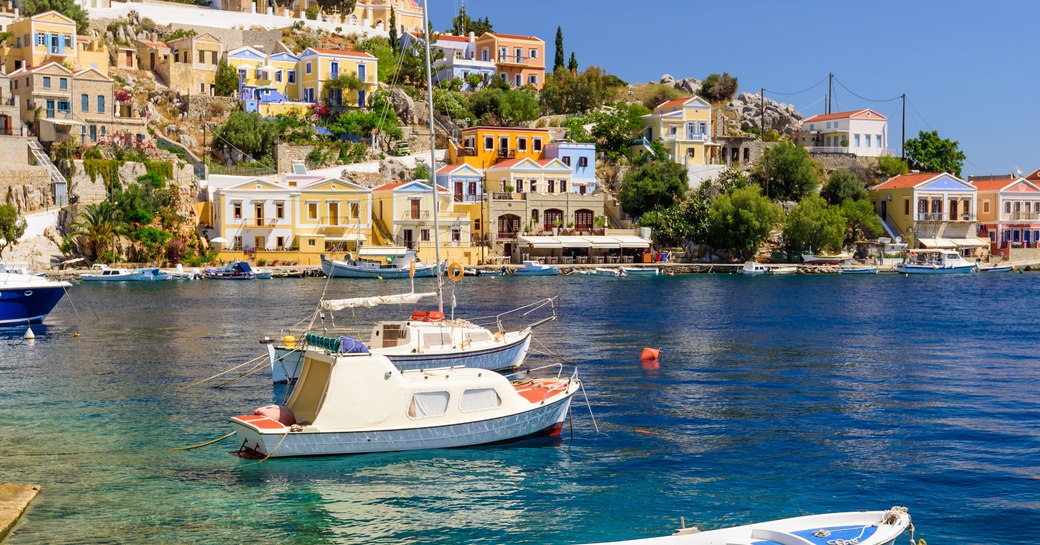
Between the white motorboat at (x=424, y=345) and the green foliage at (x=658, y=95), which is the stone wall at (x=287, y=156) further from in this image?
the white motorboat at (x=424, y=345)

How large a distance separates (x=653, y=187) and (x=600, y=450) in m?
73.0

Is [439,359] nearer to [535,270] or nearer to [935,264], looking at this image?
[535,270]

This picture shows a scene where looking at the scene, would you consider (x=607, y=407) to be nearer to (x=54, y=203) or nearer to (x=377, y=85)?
(x=54, y=203)

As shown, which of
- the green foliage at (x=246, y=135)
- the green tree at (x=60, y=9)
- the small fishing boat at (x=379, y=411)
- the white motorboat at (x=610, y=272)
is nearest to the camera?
the small fishing boat at (x=379, y=411)

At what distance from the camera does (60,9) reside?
101 meters

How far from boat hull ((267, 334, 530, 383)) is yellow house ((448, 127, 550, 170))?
65467 millimetres

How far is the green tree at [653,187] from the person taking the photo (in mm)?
Answer: 95188

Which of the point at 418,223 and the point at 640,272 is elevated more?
the point at 418,223

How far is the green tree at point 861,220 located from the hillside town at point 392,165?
0.29m

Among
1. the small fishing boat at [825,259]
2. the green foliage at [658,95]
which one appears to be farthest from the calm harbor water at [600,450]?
the green foliage at [658,95]

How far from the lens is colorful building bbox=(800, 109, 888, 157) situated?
110688mm

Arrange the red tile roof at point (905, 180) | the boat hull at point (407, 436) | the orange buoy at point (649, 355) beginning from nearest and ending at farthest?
the boat hull at point (407, 436)
the orange buoy at point (649, 355)
the red tile roof at point (905, 180)

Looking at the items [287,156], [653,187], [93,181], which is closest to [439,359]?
[93,181]

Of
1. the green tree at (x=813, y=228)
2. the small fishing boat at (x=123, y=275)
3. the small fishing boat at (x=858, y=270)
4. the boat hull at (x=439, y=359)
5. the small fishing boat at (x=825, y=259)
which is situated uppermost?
the green tree at (x=813, y=228)
